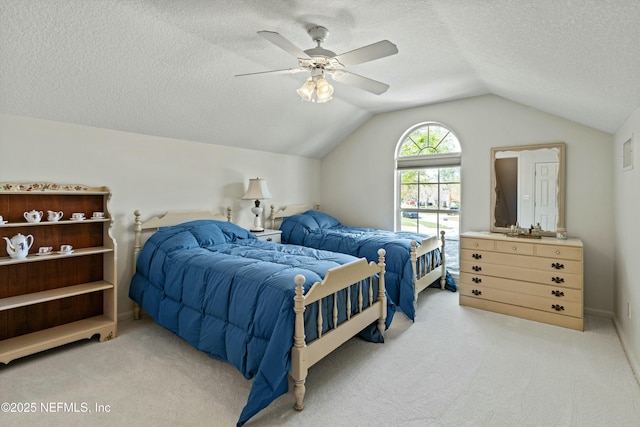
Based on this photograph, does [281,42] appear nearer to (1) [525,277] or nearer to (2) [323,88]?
(2) [323,88]

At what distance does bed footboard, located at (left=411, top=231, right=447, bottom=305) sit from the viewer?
3.33 metres

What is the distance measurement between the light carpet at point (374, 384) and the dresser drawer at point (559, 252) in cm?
70

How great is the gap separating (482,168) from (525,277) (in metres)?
1.48

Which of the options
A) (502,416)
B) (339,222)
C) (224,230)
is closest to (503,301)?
(502,416)

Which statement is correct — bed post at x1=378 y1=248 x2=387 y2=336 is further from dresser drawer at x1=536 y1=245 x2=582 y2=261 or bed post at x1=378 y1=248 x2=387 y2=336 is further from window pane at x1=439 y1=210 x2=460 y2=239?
window pane at x1=439 y1=210 x2=460 y2=239

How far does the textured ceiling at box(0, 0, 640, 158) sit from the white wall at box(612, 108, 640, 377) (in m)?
0.28

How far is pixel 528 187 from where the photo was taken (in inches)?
150

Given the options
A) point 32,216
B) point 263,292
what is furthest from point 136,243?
point 263,292

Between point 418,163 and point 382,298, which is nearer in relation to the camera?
point 382,298

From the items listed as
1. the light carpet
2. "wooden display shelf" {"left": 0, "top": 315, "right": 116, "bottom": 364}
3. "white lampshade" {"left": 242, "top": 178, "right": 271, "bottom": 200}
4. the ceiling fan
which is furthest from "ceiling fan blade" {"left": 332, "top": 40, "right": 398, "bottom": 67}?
"wooden display shelf" {"left": 0, "top": 315, "right": 116, "bottom": 364}

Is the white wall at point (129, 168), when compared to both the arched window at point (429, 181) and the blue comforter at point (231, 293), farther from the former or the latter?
the arched window at point (429, 181)

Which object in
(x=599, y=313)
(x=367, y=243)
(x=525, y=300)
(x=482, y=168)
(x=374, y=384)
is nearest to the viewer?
(x=374, y=384)

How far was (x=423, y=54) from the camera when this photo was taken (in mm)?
2838

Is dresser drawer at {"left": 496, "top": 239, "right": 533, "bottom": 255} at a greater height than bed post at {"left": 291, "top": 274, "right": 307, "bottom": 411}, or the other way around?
dresser drawer at {"left": 496, "top": 239, "right": 533, "bottom": 255}
